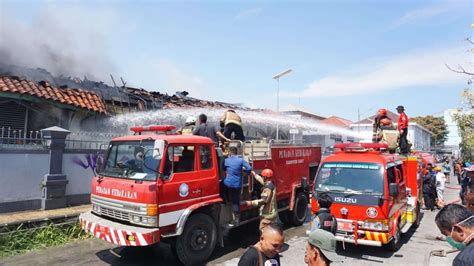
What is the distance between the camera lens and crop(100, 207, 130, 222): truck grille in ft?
17.8

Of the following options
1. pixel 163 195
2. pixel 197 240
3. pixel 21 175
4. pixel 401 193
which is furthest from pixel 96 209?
pixel 401 193

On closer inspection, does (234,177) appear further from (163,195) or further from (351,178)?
(351,178)

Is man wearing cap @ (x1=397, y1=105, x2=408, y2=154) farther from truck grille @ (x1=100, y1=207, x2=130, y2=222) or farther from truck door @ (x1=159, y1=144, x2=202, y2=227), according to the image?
truck grille @ (x1=100, y1=207, x2=130, y2=222)

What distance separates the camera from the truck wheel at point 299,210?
28.3 ft

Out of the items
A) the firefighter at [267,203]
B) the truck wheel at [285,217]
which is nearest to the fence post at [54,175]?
the firefighter at [267,203]

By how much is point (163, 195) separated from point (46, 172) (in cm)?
476

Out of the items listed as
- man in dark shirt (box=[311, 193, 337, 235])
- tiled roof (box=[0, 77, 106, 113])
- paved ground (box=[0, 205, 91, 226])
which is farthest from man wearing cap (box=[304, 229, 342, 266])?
tiled roof (box=[0, 77, 106, 113])

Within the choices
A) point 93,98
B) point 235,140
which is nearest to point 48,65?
point 93,98

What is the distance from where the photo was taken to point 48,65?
37.5 ft

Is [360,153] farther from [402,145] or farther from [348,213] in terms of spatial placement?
[402,145]

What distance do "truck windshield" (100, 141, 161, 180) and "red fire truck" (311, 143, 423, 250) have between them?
11.6 feet

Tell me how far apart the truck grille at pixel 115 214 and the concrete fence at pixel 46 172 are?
88.5 inches

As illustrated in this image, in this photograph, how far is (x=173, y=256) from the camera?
6.23m

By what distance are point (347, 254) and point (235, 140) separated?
332 centimetres
